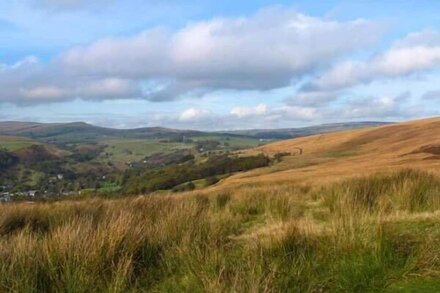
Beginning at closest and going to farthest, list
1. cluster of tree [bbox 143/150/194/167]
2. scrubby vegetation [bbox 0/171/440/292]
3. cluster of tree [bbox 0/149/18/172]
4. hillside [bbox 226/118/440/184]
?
scrubby vegetation [bbox 0/171/440/292] → hillside [bbox 226/118/440/184] → cluster of tree [bbox 143/150/194/167] → cluster of tree [bbox 0/149/18/172]

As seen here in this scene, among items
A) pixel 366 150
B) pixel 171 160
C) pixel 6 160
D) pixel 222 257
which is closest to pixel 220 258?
pixel 222 257

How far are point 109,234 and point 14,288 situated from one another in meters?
1.41

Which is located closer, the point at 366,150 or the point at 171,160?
the point at 366,150

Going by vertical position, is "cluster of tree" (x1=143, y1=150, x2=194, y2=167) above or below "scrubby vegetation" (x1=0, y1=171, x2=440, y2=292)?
below

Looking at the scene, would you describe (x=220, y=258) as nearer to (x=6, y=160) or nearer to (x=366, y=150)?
(x=366, y=150)

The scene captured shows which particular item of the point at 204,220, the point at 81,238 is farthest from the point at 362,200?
the point at 81,238

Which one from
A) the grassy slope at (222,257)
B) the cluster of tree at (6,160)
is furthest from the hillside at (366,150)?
the cluster of tree at (6,160)

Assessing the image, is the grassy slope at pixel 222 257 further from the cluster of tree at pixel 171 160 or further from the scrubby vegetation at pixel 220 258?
the cluster of tree at pixel 171 160

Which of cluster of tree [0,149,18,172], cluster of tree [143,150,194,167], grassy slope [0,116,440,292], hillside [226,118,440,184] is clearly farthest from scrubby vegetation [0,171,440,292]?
cluster of tree [0,149,18,172]

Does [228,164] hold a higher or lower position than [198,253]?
lower

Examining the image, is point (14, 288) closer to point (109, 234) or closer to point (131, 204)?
point (109, 234)

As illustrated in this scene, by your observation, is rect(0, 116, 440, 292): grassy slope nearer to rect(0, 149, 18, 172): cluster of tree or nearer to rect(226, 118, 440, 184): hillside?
rect(226, 118, 440, 184): hillside

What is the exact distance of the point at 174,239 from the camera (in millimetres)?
8430

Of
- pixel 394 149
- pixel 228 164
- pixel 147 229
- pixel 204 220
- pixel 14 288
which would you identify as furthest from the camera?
pixel 228 164
